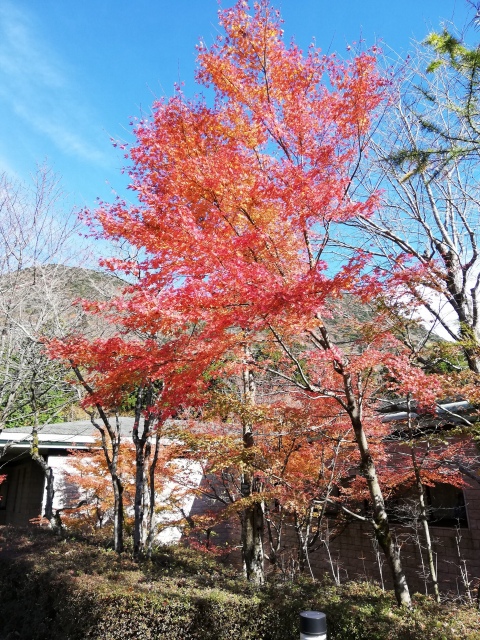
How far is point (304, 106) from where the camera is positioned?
668cm

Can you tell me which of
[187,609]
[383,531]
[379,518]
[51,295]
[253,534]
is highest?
[51,295]

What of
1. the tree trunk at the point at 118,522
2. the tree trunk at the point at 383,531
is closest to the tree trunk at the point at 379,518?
the tree trunk at the point at 383,531

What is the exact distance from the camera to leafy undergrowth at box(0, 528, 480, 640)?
452cm

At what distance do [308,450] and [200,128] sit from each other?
6600 mm

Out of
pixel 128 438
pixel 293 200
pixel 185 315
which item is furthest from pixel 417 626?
pixel 128 438

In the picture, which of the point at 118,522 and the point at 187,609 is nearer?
the point at 187,609

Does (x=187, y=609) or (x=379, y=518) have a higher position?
(x=379, y=518)

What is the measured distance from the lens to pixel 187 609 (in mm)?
5023

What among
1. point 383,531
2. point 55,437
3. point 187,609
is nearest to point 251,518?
point 383,531

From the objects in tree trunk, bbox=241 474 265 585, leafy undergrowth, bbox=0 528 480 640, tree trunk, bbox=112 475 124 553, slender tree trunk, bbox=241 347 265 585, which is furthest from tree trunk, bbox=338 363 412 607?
tree trunk, bbox=112 475 124 553

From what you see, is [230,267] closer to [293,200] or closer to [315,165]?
[293,200]

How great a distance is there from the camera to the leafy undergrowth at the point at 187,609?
4.52m

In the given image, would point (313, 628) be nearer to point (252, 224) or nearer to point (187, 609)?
point (187, 609)

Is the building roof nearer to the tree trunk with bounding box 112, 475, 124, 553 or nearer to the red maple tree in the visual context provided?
the tree trunk with bounding box 112, 475, 124, 553
